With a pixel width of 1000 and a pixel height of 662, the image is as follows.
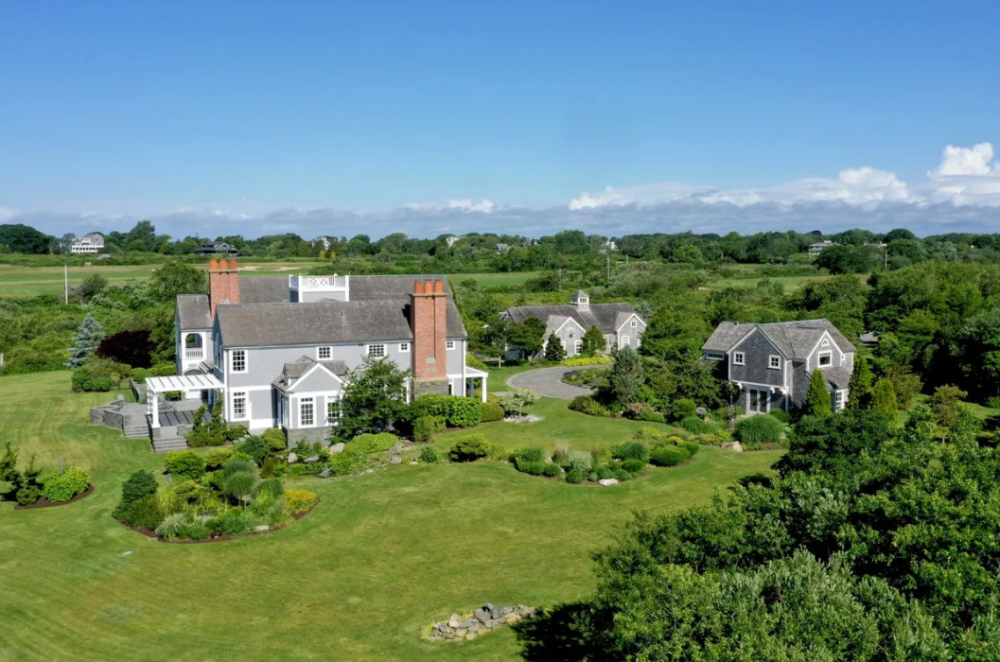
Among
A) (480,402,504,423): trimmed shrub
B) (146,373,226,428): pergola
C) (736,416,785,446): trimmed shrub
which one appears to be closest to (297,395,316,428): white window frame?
(146,373,226,428): pergola

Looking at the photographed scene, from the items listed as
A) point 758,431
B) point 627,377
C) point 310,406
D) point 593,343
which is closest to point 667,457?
point 758,431

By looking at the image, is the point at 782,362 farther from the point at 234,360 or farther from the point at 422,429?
the point at 234,360

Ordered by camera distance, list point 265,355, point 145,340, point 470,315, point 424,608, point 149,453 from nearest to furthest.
A: 1. point 424,608
2. point 149,453
3. point 265,355
4. point 145,340
5. point 470,315

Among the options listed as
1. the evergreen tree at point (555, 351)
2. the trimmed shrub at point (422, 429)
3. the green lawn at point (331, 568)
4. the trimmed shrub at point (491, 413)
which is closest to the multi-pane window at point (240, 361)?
the green lawn at point (331, 568)

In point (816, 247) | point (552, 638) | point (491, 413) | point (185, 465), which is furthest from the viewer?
point (816, 247)

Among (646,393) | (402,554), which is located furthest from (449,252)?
(402,554)

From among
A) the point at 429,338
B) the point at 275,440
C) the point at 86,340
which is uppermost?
the point at 429,338

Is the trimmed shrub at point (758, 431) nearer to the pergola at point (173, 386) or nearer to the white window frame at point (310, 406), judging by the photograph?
the white window frame at point (310, 406)

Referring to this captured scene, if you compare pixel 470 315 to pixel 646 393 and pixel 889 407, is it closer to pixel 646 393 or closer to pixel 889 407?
pixel 646 393
